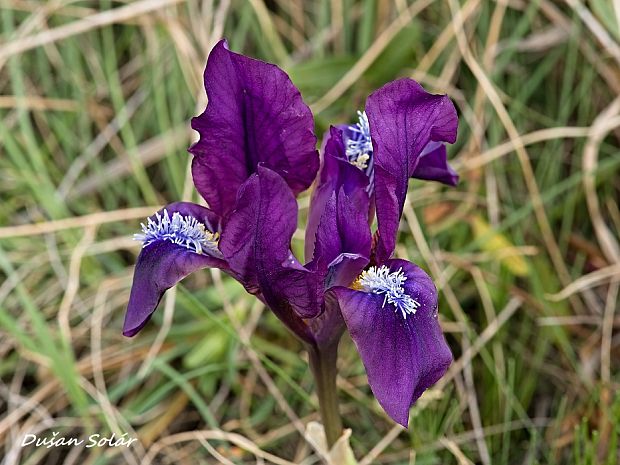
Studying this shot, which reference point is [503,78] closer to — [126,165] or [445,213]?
[445,213]

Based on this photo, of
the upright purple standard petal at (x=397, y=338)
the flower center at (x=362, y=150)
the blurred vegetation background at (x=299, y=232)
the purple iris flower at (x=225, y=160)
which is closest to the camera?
the upright purple standard petal at (x=397, y=338)

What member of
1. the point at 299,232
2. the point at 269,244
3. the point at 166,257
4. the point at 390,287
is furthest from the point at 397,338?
the point at 299,232

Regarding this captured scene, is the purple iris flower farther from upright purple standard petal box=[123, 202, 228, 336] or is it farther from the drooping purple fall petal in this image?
the drooping purple fall petal

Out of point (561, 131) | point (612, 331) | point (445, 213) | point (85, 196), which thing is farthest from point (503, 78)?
point (85, 196)

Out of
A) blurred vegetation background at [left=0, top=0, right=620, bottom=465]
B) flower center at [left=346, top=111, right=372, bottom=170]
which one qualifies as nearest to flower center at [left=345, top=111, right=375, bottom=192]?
flower center at [left=346, top=111, right=372, bottom=170]

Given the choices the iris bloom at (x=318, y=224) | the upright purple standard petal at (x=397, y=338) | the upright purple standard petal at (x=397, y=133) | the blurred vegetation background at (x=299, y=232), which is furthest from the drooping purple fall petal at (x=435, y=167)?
the blurred vegetation background at (x=299, y=232)

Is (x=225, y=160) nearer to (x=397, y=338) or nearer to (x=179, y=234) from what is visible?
(x=179, y=234)

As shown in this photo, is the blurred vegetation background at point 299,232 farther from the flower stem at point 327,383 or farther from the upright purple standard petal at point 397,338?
the upright purple standard petal at point 397,338
